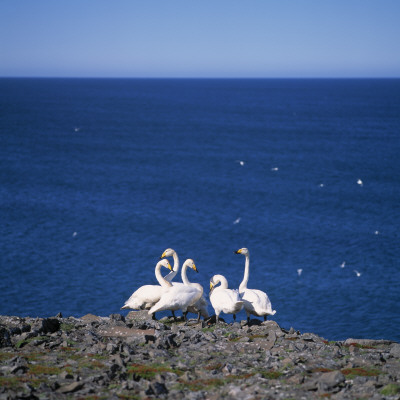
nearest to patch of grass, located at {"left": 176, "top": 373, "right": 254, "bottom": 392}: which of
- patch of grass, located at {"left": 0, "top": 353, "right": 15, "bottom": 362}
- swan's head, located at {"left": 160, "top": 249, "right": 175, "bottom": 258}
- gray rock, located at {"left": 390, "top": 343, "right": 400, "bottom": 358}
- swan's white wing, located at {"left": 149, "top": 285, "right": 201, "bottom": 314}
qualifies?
gray rock, located at {"left": 390, "top": 343, "right": 400, "bottom": 358}

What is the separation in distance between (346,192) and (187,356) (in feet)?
235

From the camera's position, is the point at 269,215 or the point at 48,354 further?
the point at 269,215

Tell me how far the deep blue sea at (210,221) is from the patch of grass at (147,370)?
2884 centimetres

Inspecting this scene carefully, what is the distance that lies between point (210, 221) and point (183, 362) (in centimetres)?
5385

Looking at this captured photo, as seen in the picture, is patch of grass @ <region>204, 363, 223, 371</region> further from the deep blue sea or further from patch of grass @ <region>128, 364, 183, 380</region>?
the deep blue sea

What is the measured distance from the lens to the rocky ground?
40.4 feet

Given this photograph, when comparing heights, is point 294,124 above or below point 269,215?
above

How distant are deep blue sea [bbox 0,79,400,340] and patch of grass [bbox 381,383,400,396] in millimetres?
29275

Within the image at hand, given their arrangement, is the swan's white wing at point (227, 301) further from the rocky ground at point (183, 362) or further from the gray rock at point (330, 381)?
the gray rock at point (330, 381)

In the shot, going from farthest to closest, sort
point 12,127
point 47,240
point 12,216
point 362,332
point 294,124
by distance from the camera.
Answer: point 294,124
point 12,127
point 12,216
point 47,240
point 362,332

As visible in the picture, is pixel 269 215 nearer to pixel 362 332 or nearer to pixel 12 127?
pixel 362 332

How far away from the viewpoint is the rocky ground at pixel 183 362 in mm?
12312

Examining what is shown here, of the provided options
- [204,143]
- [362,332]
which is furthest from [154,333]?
[204,143]

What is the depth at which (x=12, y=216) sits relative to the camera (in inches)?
2667
